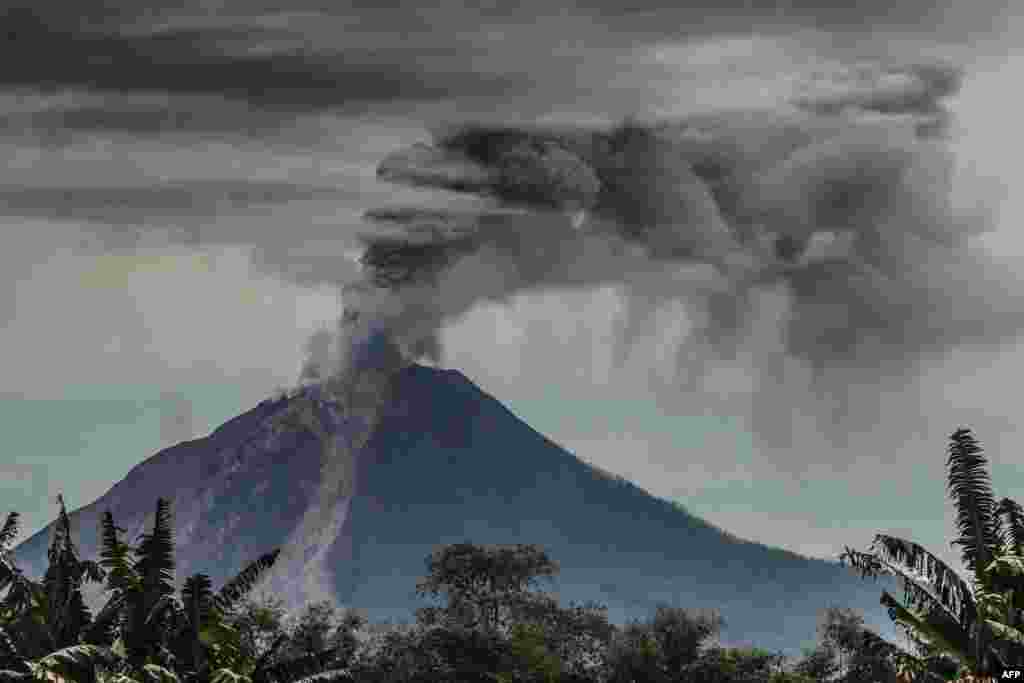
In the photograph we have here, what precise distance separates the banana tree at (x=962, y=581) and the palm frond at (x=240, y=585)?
10879 mm

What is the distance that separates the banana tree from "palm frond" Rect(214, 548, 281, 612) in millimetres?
10879

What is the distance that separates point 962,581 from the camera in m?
29.2

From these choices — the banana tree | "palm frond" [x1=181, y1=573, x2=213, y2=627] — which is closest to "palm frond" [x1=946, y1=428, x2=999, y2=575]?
the banana tree

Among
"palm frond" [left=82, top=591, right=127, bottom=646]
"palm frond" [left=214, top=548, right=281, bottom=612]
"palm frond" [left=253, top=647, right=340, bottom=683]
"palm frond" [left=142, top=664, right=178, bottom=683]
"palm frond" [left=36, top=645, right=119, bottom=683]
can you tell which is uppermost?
"palm frond" [left=214, top=548, right=281, bottom=612]

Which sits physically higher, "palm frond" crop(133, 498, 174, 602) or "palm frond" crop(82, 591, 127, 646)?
"palm frond" crop(133, 498, 174, 602)

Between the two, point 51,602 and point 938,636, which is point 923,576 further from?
point 51,602

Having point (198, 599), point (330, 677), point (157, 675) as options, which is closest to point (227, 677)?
point (157, 675)

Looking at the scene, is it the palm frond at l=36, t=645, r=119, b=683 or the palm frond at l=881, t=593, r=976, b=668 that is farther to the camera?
the palm frond at l=36, t=645, r=119, b=683

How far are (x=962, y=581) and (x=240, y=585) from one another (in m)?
12.8

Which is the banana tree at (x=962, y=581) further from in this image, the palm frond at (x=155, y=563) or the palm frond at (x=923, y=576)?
the palm frond at (x=155, y=563)

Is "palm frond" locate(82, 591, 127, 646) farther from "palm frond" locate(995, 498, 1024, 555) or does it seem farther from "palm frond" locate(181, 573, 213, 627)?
"palm frond" locate(995, 498, 1024, 555)

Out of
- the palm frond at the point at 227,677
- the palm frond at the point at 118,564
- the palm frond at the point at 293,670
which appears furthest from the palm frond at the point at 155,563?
the palm frond at the point at 293,670

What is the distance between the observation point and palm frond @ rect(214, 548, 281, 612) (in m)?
33.1

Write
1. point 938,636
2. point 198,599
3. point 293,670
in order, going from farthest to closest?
point 293,670, point 198,599, point 938,636
